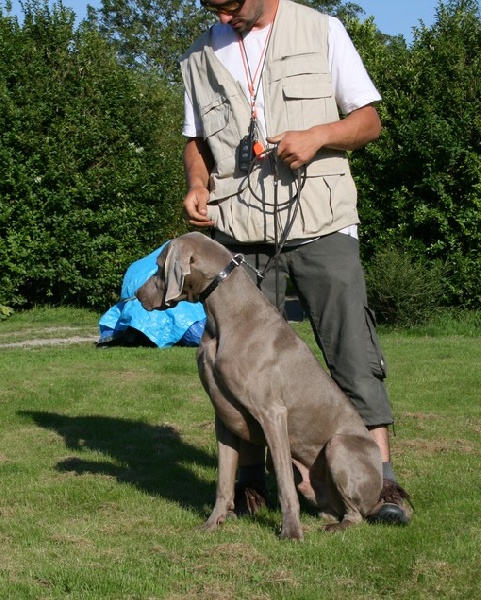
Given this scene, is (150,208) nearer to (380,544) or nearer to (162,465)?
(162,465)

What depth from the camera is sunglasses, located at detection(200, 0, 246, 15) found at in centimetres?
493

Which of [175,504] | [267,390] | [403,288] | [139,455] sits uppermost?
[267,390]

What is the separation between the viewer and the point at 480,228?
1424cm

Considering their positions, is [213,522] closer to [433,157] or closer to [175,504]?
[175,504]

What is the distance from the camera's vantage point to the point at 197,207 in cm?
531

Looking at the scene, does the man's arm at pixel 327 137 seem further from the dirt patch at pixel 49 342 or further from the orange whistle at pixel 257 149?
the dirt patch at pixel 49 342

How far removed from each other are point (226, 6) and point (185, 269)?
4.52 ft

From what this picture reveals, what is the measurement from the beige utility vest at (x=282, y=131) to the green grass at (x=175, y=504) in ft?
5.28

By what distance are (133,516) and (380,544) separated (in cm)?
143

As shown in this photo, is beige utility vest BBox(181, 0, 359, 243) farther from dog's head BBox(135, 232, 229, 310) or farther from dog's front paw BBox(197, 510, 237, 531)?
dog's front paw BBox(197, 510, 237, 531)

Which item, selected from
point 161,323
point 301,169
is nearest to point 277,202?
point 301,169

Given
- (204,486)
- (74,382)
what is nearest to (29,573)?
(204,486)

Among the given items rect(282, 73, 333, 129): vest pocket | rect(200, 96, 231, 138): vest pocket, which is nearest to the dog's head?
rect(200, 96, 231, 138): vest pocket

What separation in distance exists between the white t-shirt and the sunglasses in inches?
9.2
